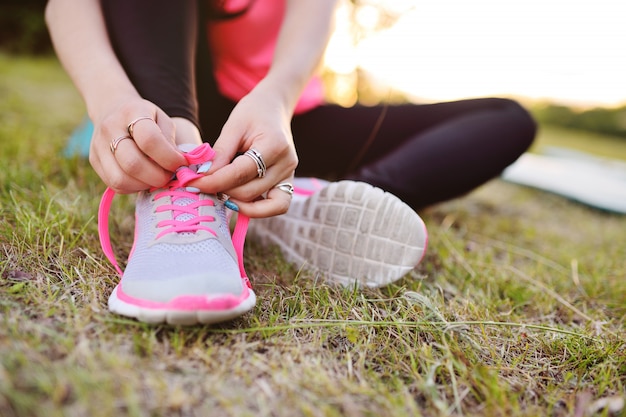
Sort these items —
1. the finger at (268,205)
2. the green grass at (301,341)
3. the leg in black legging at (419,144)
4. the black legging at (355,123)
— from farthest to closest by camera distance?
the leg in black legging at (419,144) < the black legging at (355,123) < the finger at (268,205) < the green grass at (301,341)

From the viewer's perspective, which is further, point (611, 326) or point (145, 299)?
point (611, 326)

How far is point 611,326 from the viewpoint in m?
1.00

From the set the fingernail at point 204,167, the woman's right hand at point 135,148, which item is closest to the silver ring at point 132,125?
the woman's right hand at point 135,148

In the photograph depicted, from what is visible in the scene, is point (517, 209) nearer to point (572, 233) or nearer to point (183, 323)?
point (572, 233)

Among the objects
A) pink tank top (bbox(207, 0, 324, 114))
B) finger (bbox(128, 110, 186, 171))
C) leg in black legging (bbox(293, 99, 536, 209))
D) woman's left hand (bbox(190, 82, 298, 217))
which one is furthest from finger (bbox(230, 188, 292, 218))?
pink tank top (bbox(207, 0, 324, 114))

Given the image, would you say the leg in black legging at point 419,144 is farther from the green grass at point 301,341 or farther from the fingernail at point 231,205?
the fingernail at point 231,205

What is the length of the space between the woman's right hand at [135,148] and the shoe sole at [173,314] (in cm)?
21

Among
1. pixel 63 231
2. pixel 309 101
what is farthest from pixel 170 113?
pixel 309 101

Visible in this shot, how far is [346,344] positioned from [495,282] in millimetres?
506

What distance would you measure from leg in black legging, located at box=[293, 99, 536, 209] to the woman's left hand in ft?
1.29

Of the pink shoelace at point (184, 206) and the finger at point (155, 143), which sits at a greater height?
the finger at point (155, 143)

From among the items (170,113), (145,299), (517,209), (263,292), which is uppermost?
(170,113)

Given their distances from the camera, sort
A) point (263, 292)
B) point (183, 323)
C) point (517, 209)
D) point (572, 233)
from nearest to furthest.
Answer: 1. point (183, 323)
2. point (263, 292)
3. point (572, 233)
4. point (517, 209)

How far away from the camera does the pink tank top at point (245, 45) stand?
1328 mm
